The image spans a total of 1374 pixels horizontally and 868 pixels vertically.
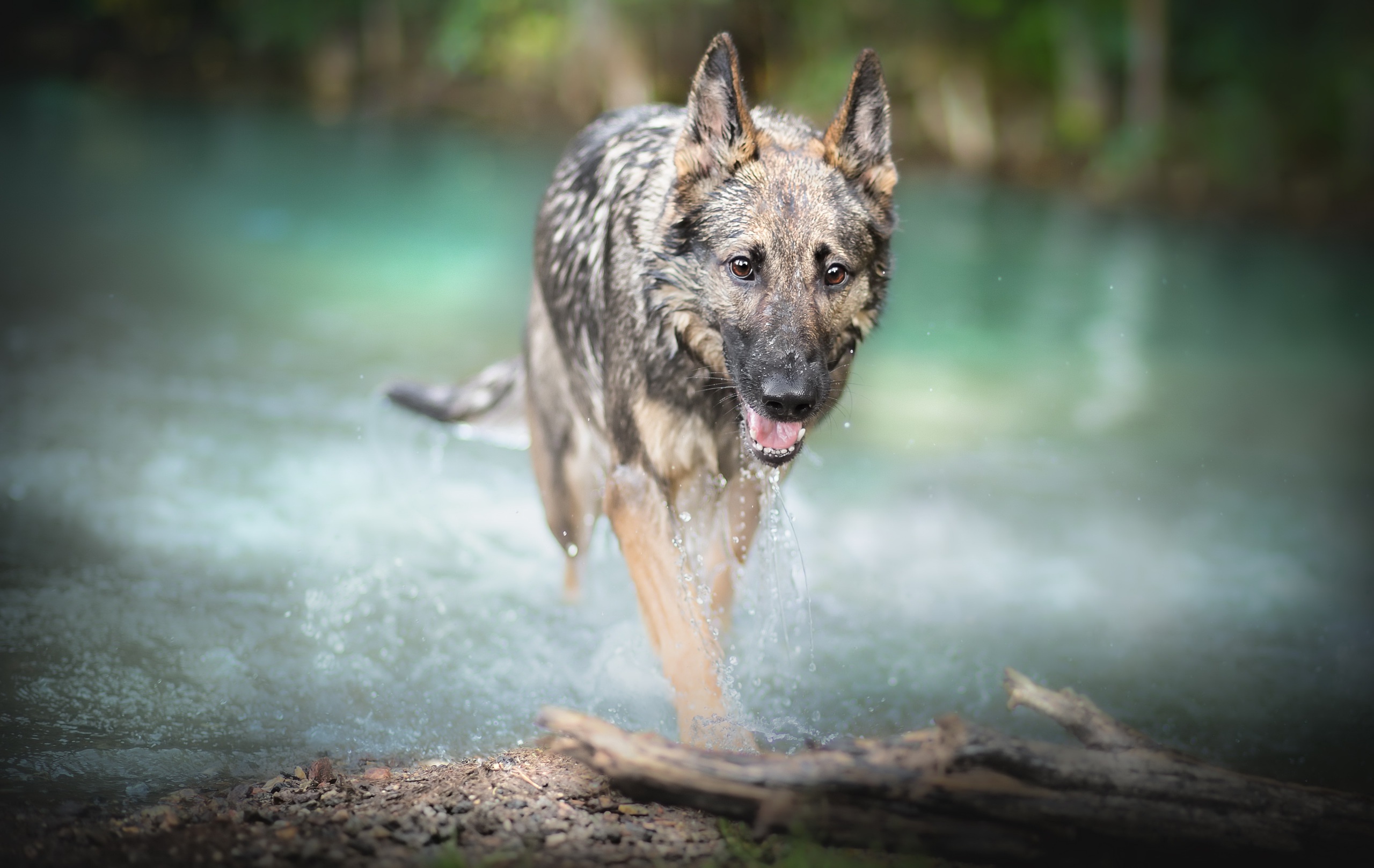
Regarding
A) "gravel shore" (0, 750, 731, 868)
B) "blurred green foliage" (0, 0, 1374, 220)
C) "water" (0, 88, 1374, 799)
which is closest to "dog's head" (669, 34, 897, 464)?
"water" (0, 88, 1374, 799)

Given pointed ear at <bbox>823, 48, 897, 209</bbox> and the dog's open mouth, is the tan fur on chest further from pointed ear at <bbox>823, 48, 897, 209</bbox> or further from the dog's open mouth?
pointed ear at <bbox>823, 48, 897, 209</bbox>

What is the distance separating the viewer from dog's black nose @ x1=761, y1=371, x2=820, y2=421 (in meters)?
3.46

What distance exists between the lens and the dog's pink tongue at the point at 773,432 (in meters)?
3.69


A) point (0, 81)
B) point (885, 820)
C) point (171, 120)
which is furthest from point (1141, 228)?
point (0, 81)

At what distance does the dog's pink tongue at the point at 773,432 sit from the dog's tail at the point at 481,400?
7.70 ft

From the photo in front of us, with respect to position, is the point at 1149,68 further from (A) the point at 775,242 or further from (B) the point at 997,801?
(B) the point at 997,801

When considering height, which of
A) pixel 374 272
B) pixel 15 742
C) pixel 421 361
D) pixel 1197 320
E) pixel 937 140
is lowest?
pixel 15 742

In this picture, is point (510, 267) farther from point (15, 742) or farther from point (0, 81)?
point (0, 81)

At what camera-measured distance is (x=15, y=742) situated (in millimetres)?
3578

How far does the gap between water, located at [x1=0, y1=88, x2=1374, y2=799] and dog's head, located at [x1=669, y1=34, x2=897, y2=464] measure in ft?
2.91

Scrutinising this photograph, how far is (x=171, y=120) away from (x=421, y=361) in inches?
792

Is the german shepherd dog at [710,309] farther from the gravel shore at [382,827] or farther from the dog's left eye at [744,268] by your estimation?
the gravel shore at [382,827]

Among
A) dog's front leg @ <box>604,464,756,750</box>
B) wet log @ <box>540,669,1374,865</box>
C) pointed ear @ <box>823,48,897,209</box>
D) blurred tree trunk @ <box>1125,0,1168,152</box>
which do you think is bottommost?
wet log @ <box>540,669,1374,865</box>

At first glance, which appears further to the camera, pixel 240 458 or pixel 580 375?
pixel 240 458
